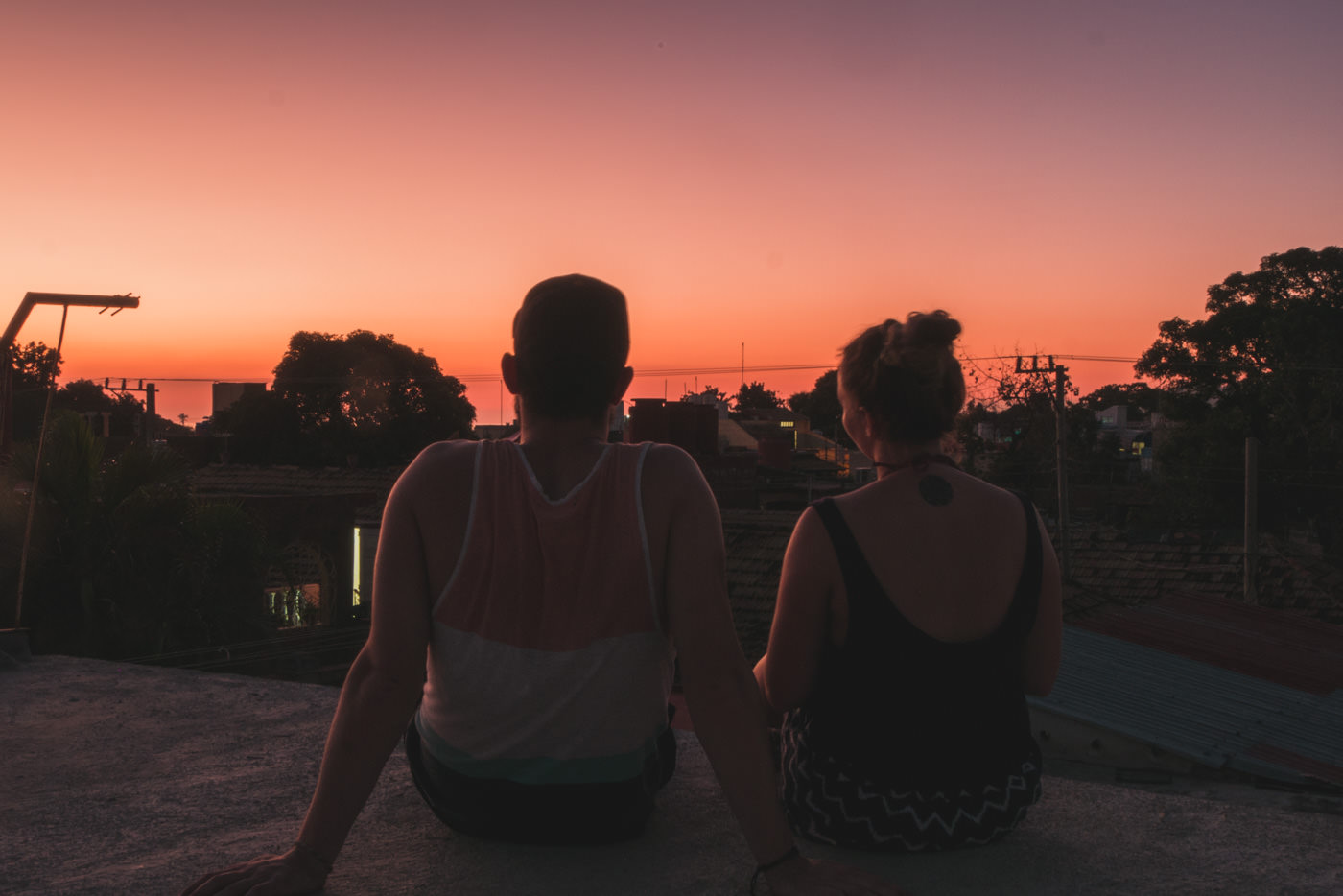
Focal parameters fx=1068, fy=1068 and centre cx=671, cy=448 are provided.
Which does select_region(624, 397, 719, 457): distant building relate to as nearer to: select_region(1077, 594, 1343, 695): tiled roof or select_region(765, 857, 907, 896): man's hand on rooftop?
select_region(1077, 594, 1343, 695): tiled roof

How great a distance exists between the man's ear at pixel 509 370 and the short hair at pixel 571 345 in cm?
2

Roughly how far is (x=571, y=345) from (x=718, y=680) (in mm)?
607

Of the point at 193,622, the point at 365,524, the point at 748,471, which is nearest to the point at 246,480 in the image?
the point at 365,524

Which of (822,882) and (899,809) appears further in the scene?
(899,809)

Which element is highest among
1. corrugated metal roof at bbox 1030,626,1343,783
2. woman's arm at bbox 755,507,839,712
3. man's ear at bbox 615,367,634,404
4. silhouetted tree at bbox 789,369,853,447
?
silhouetted tree at bbox 789,369,853,447

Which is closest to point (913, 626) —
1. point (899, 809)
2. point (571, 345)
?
point (899, 809)

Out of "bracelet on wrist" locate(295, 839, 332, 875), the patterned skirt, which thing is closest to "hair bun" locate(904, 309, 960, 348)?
the patterned skirt

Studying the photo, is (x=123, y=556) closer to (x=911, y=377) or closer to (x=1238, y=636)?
(x=911, y=377)

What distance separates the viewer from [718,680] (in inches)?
69.4

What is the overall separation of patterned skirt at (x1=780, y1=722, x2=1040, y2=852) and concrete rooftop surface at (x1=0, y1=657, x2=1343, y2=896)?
4 centimetres

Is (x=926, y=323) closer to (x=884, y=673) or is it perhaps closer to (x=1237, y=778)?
(x=884, y=673)

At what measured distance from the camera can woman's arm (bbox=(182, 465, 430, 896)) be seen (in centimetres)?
179

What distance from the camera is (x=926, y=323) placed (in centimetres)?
201

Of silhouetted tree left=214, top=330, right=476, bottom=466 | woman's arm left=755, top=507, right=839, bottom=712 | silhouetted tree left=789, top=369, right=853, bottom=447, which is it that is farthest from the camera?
silhouetted tree left=789, top=369, right=853, bottom=447
